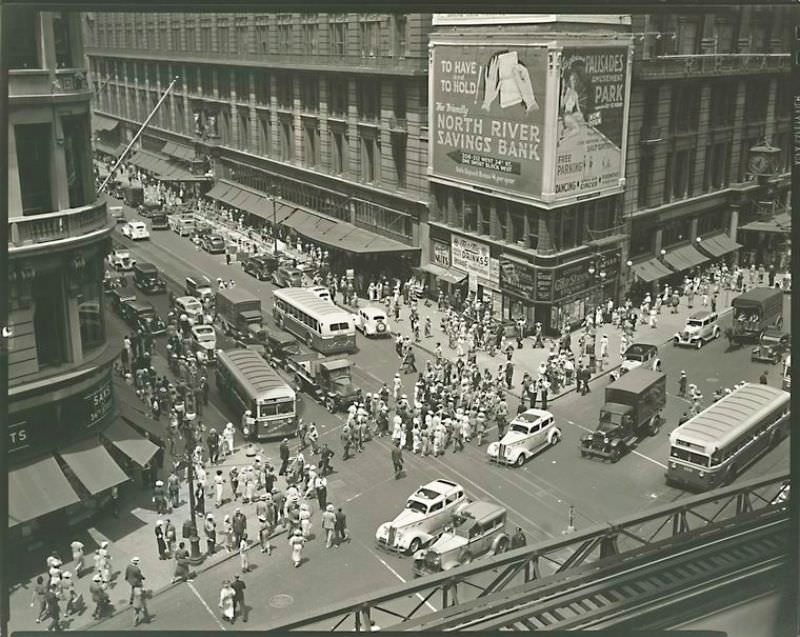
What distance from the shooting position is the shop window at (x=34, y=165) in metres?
12.9

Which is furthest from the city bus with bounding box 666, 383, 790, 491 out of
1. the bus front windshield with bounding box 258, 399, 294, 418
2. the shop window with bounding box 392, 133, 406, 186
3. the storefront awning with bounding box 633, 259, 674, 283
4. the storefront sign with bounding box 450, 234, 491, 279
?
the shop window with bounding box 392, 133, 406, 186

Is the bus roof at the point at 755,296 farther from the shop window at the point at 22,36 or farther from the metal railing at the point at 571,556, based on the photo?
the shop window at the point at 22,36

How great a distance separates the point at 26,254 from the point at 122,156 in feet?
8.26

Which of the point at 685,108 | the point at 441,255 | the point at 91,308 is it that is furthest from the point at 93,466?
the point at 685,108

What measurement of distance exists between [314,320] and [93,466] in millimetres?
5106

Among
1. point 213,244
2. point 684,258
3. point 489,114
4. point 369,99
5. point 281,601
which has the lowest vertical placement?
point 281,601

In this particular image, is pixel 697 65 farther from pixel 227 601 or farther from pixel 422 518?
pixel 227 601

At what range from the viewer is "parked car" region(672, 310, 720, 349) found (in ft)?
65.9

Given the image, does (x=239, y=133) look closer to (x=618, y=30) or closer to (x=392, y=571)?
(x=618, y=30)

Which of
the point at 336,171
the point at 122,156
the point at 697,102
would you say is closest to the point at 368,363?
the point at 336,171

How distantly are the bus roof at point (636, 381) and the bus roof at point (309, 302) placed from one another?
265 inches

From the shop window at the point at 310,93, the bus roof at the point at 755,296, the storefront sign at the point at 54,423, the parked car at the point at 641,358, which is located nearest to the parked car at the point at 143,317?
the storefront sign at the point at 54,423

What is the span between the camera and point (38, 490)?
14.2 meters

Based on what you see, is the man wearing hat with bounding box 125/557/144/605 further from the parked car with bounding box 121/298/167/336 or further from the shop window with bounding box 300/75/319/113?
the shop window with bounding box 300/75/319/113
